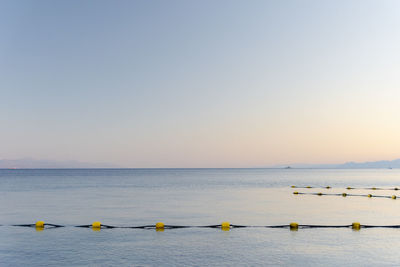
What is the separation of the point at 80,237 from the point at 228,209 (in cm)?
1864

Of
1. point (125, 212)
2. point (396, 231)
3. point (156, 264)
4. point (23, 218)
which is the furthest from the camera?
point (125, 212)

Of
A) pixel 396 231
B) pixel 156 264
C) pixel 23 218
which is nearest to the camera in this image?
pixel 156 264

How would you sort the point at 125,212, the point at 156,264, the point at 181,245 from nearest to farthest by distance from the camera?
1. the point at 156,264
2. the point at 181,245
3. the point at 125,212

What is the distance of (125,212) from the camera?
121 feet

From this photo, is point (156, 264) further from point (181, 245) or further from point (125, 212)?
point (125, 212)

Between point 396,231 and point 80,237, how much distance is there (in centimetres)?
1956

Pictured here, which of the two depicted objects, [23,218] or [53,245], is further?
[23,218]

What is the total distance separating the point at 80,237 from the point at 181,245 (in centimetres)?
644

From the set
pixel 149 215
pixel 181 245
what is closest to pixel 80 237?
pixel 181 245

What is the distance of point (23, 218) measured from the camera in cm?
3278

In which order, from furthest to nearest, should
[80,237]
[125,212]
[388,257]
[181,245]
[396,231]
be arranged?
[125,212] < [396,231] < [80,237] < [181,245] < [388,257]

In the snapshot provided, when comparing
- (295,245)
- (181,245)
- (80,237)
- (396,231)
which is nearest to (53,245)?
(80,237)

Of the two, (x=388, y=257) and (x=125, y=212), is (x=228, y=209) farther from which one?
(x=388, y=257)

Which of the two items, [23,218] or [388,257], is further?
[23,218]
